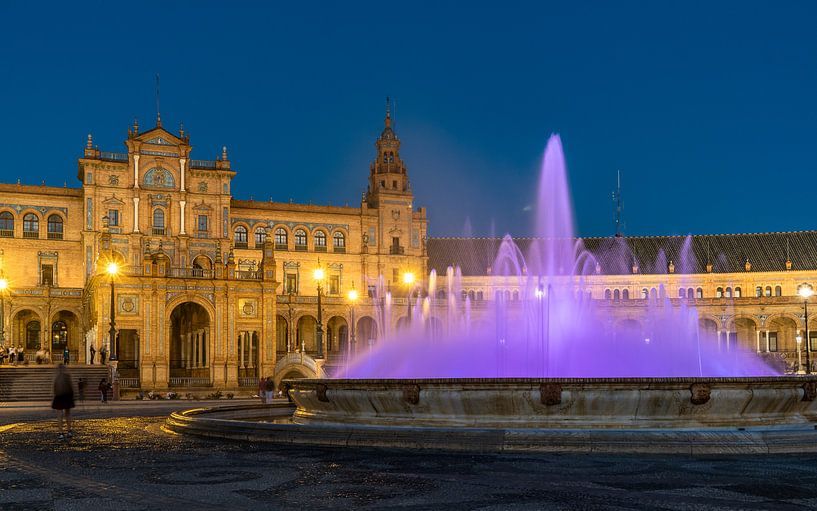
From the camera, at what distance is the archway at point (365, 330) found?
3302 inches

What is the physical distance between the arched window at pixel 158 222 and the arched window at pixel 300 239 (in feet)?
47.7

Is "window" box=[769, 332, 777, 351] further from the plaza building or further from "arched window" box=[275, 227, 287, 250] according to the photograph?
"arched window" box=[275, 227, 287, 250]

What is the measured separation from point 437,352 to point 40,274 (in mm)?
57439

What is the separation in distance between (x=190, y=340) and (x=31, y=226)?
67.2 ft

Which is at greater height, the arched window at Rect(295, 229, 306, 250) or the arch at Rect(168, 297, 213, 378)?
the arched window at Rect(295, 229, 306, 250)

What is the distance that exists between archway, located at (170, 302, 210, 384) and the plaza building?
6.8 inches

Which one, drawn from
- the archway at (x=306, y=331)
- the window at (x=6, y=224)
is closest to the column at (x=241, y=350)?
the archway at (x=306, y=331)

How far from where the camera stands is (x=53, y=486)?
12.8 meters

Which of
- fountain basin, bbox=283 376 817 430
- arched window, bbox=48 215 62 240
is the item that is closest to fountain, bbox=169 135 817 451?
fountain basin, bbox=283 376 817 430

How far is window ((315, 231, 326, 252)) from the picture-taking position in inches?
3403

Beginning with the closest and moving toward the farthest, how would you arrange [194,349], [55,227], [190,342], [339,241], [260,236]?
[194,349]
[190,342]
[55,227]
[260,236]
[339,241]

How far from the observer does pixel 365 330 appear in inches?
3346

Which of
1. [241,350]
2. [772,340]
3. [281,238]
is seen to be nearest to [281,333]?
[281,238]

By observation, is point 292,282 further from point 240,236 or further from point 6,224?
point 6,224
